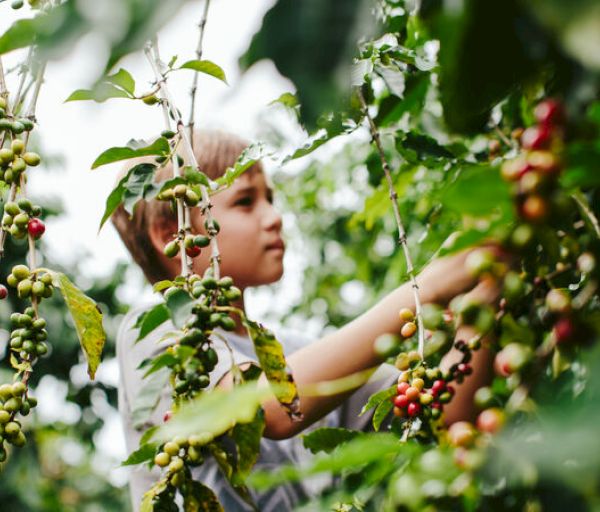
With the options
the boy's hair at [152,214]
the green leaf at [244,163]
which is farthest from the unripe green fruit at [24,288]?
the boy's hair at [152,214]

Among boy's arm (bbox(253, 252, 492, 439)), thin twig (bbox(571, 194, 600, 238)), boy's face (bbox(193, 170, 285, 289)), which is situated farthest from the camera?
boy's face (bbox(193, 170, 285, 289))

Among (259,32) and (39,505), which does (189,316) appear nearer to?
(259,32)

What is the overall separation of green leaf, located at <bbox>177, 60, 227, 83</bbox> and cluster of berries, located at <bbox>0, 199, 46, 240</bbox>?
315 mm

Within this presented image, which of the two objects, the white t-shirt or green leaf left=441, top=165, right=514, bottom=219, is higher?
the white t-shirt

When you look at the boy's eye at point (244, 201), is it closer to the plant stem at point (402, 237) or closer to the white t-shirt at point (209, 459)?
the white t-shirt at point (209, 459)

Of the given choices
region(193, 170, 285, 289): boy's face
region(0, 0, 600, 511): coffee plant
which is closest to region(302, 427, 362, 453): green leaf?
region(0, 0, 600, 511): coffee plant

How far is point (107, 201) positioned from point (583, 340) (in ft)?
2.39

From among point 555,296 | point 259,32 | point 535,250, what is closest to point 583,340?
point 555,296

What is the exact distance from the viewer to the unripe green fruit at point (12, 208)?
100 centimetres

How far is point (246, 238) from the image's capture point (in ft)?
5.57

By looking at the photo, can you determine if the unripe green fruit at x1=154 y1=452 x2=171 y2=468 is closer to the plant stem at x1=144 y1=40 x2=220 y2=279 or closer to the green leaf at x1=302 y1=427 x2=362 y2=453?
the green leaf at x1=302 y1=427 x2=362 y2=453

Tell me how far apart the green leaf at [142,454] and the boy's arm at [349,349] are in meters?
0.35

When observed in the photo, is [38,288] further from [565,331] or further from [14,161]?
[565,331]

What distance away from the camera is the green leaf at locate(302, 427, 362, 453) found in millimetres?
801
